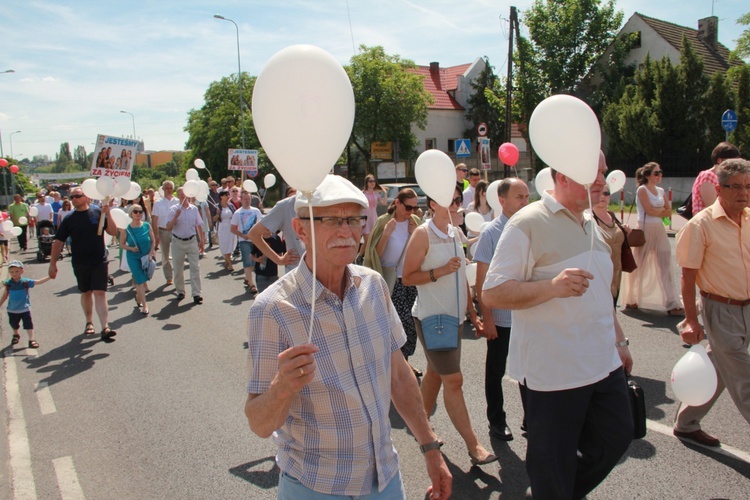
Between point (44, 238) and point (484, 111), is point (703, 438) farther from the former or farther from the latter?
point (484, 111)

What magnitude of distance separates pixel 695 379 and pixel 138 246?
27.6 feet

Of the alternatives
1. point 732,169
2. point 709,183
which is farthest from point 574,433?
point 709,183

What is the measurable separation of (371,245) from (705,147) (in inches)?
947

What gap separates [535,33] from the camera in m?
34.3

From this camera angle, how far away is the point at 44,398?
5742mm

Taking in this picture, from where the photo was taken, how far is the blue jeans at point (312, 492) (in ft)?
6.47

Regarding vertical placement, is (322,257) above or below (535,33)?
below

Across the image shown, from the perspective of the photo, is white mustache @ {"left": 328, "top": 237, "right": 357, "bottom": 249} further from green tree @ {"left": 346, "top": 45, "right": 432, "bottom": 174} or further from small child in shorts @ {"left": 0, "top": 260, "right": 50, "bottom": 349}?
green tree @ {"left": 346, "top": 45, "right": 432, "bottom": 174}

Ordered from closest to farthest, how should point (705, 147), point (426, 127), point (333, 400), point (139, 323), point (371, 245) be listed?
point (333, 400)
point (371, 245)
point (139, 323)
point (705, 147)
point (426, 127)

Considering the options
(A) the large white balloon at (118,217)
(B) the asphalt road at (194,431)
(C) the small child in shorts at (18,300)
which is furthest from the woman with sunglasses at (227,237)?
(C) the small child in shorts at (18,300)

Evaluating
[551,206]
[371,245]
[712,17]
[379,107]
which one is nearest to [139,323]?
[371,245]

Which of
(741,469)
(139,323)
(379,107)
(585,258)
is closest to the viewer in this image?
(585,258)

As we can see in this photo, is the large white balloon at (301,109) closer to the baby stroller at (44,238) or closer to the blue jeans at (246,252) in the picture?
the blue jeans at (246,252)

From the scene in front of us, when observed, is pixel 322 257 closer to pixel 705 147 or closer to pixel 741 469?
pixel 741 469
